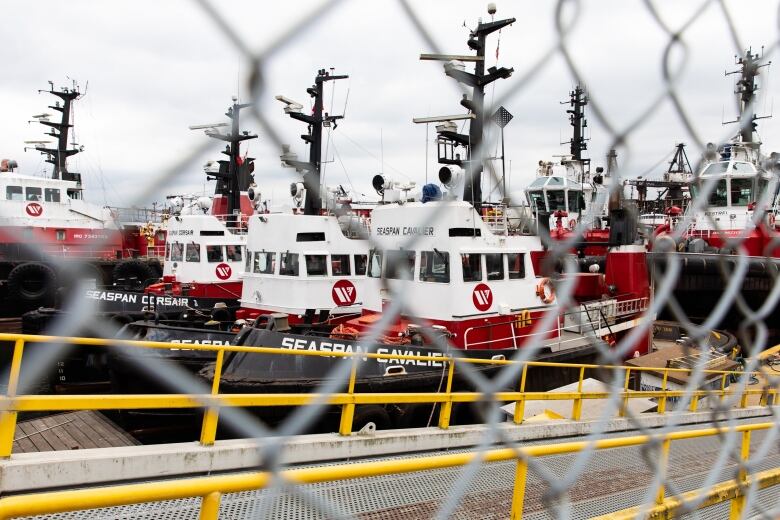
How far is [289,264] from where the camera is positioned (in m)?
11.4

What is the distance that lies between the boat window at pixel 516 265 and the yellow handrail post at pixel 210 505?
744 centimetres

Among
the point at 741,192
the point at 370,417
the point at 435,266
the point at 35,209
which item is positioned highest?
the point at 741,192

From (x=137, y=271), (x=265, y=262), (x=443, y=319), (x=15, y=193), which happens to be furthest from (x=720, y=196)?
(x=15, y=193)

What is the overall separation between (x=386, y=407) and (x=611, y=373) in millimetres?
5197

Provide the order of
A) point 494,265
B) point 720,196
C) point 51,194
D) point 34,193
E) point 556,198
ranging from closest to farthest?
point 494,265
point 720,196
point 34,193
point 51,194
point 556,198

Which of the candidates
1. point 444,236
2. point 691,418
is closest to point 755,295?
point 691,418

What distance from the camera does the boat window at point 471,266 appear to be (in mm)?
8109

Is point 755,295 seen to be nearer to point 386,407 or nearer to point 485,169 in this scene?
point 386,407

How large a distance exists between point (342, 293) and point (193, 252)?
19.3 feet

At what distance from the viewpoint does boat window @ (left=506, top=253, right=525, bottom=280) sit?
8596mm

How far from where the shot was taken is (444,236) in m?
8.02

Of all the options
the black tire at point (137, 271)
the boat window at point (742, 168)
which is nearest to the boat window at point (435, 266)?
the black tire at point (137, 271)

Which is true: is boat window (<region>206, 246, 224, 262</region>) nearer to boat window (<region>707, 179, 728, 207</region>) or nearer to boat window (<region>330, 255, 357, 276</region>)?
boat window (<region>330, 255, 357, 276</region>)

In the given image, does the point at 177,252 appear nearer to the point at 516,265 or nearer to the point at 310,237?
the point at 310,237
